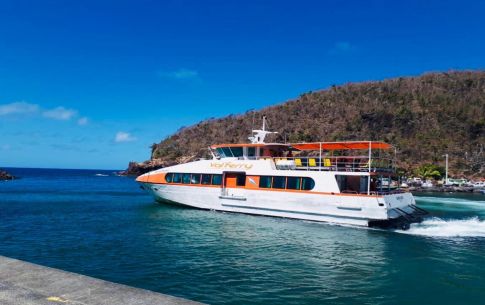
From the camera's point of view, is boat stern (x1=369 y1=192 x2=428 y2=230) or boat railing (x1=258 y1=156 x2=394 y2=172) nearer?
boat stern (x1=369 y1=192 x2=428 y2=230)

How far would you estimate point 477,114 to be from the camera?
92.4m

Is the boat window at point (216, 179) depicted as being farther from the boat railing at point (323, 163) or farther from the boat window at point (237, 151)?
the boat railing at point (323, 163)

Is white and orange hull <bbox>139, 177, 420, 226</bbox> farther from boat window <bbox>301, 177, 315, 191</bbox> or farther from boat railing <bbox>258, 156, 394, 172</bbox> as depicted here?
boat railing <bbox>258, 156, 394, 172</bbox>

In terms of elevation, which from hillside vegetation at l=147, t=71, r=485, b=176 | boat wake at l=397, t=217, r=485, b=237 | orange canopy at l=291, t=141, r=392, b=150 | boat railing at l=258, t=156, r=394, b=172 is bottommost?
boat wake at l=397, t=217, r=485, b=237

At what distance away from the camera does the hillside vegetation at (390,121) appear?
84.1 meters

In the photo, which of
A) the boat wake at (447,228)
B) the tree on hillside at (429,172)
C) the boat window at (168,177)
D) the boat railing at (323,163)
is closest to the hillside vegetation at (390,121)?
the tree on hillside at (429,172)

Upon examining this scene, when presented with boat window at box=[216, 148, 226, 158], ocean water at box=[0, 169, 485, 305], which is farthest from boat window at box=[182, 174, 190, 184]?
ocean water at box=[0, 169, 485, 305]

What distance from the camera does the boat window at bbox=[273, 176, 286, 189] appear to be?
25031 millimetres

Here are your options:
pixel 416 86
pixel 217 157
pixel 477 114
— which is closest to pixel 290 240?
pixel 217 157

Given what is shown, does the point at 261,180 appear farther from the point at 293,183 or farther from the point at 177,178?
the point at 177,178

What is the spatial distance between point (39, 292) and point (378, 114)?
98.5m

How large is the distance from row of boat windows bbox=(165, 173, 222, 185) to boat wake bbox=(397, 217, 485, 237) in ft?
40.3

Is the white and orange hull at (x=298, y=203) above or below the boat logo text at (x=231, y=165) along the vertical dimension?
below

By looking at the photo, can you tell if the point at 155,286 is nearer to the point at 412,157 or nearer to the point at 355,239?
the point at 355,239
